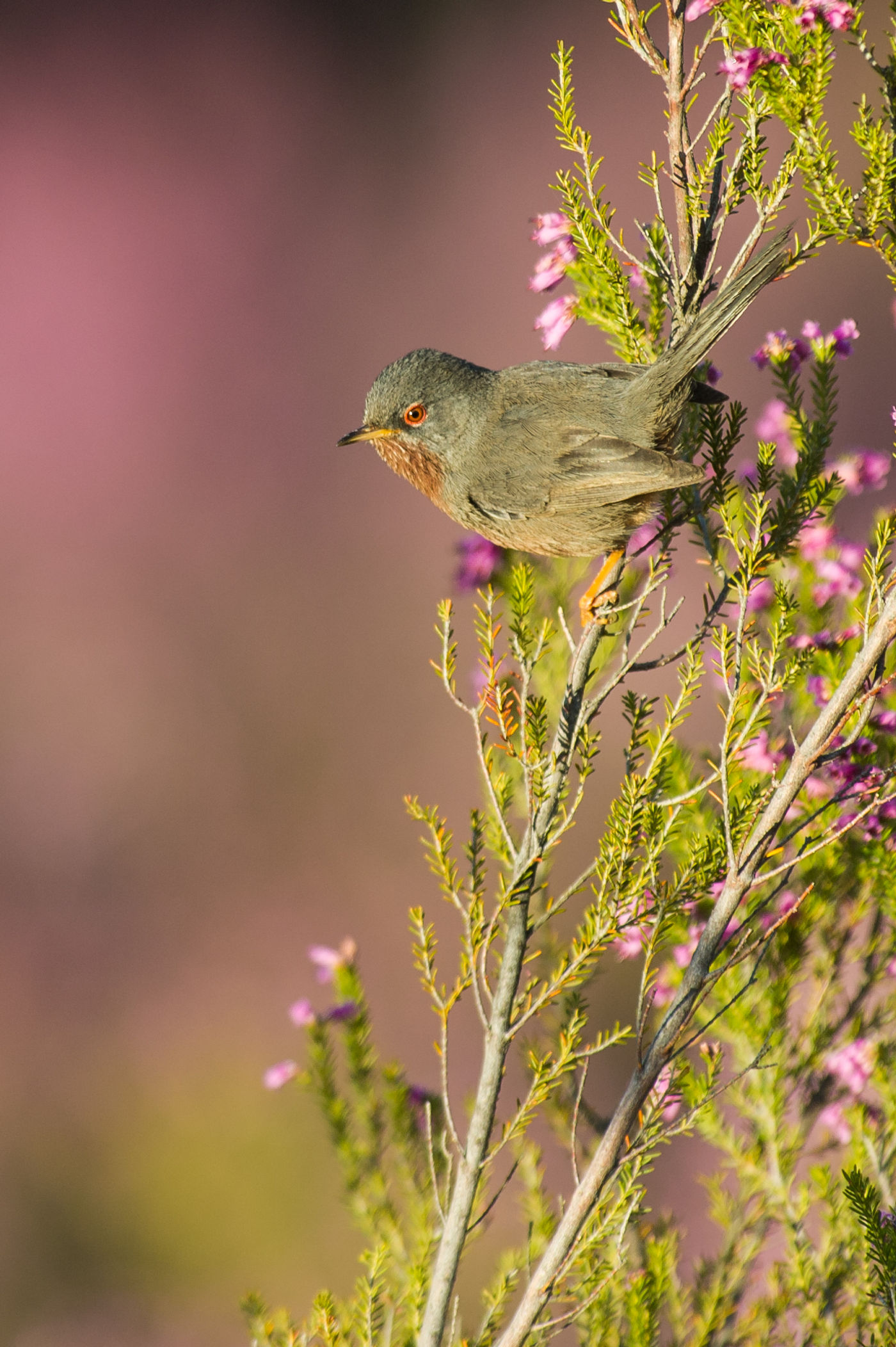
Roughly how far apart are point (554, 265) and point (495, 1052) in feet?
5.87

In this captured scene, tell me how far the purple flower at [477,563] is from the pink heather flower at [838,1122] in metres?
1.82

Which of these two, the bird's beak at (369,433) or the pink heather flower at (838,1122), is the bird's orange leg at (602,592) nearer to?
the bird's beak at (369,433)

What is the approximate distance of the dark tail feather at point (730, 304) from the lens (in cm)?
217

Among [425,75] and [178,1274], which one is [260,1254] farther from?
[425,75]

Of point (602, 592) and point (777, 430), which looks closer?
point (602, 592)

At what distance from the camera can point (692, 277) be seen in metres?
2.22

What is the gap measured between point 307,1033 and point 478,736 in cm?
117

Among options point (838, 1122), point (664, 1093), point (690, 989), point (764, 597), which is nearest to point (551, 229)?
point (764, 597)

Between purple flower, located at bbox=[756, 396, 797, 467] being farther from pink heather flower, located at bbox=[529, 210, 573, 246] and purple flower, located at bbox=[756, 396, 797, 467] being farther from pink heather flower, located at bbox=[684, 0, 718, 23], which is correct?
pink heather flower, located at bbox=[684, 0, 718, 23]

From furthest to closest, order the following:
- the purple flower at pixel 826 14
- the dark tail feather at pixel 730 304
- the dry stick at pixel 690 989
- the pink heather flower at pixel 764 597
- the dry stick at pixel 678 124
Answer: the pink heather flower at pixel 764 597 → the dark tail feather at pixel 730 304 → the dry stick at pixel 678 124 → the purple flower at pixel 826 14 → the dry stick at pixel 690 989

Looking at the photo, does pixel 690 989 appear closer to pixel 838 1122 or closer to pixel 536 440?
pixel 838 1122

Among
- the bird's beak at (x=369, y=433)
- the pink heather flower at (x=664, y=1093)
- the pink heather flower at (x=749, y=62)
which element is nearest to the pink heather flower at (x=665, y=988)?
the pink heather flower at (x=664, y=1093)

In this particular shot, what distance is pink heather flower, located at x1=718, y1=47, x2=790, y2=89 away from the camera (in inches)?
73.1

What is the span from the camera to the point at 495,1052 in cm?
180
